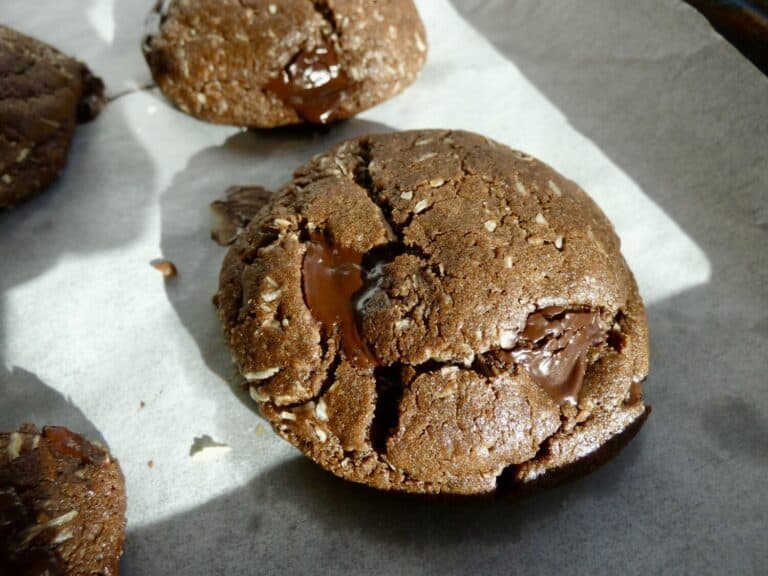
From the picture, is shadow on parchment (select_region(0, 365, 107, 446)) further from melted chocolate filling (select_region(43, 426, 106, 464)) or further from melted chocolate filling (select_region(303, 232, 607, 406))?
melted chocolate filling (select_region(303, 232, 607, 406))

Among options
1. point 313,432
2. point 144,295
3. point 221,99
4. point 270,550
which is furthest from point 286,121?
point 270,550

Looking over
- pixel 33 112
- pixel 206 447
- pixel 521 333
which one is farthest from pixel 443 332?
pixel 33 112

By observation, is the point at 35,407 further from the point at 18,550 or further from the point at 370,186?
the point at 370,186

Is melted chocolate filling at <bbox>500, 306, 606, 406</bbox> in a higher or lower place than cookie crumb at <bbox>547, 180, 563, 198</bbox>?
lower

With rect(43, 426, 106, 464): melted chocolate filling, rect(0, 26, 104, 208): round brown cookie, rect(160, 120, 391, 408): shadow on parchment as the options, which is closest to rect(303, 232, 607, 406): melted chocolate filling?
rect(160, 120, 391, 408): shadow on parchment

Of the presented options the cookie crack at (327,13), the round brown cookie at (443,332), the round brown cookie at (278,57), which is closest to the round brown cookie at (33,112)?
the round brown cookie at (278,57)

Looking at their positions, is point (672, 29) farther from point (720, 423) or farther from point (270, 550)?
point (270, 550)

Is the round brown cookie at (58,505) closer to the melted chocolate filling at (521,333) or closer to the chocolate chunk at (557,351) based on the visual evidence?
the melted chocolate filling at (521,333)
